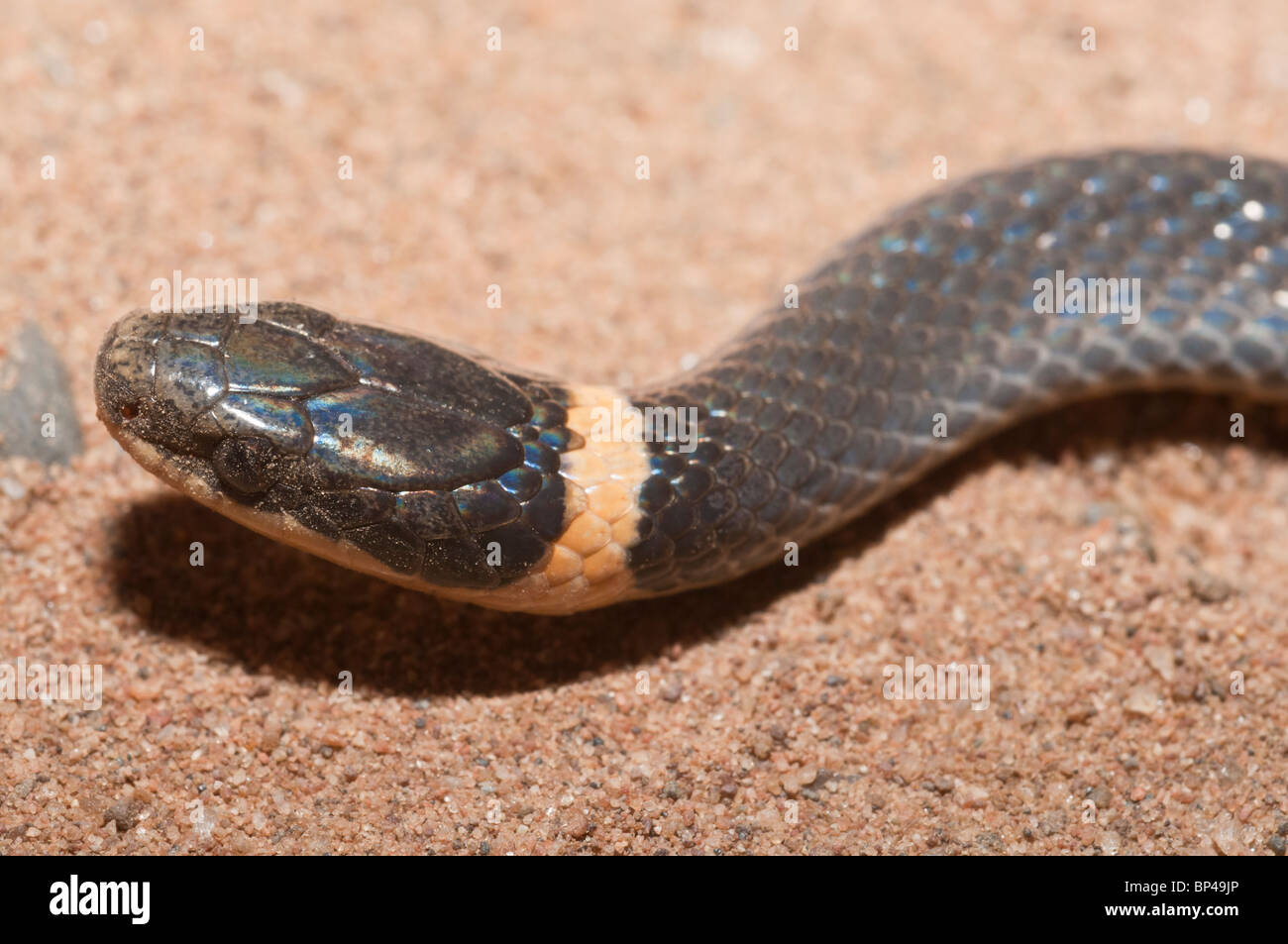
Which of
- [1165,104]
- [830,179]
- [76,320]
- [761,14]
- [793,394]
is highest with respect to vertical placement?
[761,14]

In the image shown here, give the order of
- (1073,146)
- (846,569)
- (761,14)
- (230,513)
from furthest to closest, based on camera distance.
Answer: (761,14) < (1073,146) < (846,569) < (230,513)

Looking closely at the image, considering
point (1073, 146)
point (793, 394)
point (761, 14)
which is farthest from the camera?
point (761, 14)

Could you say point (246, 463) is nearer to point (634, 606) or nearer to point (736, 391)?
point (634, 606)

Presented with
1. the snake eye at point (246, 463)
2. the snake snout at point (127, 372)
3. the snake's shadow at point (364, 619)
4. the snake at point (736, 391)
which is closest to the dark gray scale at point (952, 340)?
the snake at point (736, 391)

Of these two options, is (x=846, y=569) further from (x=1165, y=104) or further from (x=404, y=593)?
(x=1165, y=104)

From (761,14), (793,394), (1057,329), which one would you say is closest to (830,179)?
(761,14)

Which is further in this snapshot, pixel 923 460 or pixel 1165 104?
pixel 1165 104

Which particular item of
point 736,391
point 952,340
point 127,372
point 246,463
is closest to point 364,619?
point 246,463
